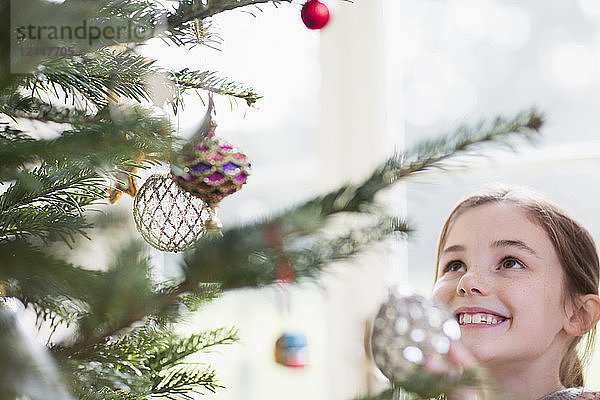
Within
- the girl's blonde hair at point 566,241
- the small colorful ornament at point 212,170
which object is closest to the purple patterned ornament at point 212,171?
the small colorful ornament at point 212,170

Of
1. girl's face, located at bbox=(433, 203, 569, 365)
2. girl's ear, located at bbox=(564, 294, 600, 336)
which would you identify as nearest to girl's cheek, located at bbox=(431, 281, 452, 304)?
girl's face, located at bbox=(433, 203, 569, 365)

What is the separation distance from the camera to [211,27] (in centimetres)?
65

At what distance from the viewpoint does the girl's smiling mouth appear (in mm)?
1137

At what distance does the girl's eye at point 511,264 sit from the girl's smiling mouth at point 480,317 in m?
0.08

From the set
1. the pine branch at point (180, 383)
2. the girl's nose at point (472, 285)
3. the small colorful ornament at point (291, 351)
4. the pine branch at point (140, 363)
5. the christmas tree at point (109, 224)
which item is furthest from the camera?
the small colorful ornament at point (291, 351)

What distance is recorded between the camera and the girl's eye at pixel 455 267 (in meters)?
1.22

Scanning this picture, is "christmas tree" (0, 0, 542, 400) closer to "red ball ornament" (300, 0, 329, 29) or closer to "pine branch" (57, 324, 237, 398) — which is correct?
"pine branch" (57, 324, 237, 398)

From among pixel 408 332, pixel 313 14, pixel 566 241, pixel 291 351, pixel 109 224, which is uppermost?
pixel 313 14

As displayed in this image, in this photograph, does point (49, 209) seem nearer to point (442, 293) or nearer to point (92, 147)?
point (92, 147)

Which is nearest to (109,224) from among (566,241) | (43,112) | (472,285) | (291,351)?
(43,112)

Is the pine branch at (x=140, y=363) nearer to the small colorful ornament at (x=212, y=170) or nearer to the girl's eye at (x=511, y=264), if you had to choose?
the small colorful ornament at (x=212, y=170)

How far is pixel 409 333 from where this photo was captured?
58cm

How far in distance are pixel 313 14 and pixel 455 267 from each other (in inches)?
26.2

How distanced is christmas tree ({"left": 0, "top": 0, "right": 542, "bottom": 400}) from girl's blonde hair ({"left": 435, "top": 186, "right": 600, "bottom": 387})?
0.81 m
